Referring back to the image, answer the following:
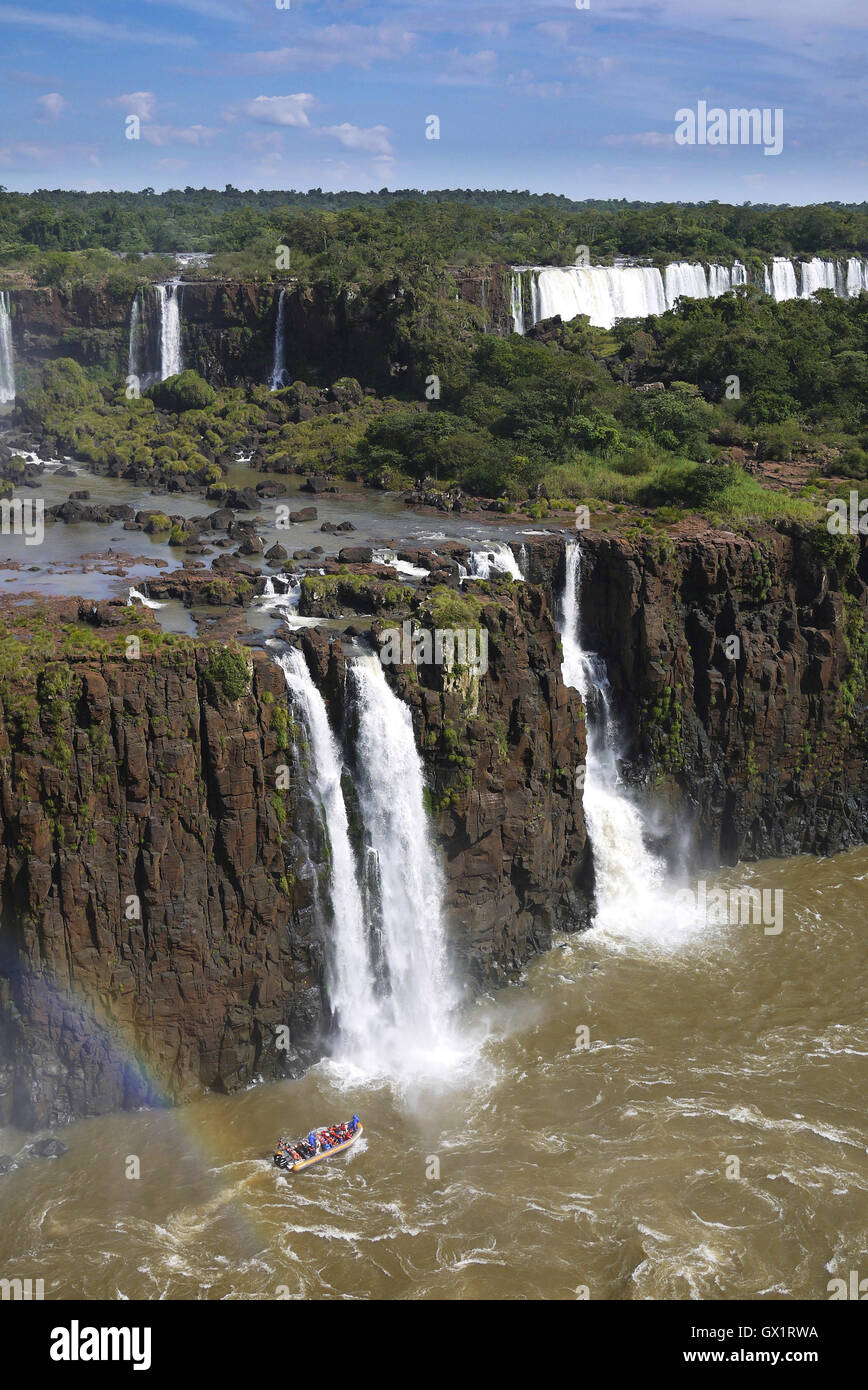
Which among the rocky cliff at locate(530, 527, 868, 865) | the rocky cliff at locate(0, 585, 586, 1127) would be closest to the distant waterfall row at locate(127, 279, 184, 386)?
the rocky cliff at locate(530, 527, 868, 865)

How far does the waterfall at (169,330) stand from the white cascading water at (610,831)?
34.5 m

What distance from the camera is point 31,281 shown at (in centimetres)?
6800

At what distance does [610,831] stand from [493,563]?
8.38 m

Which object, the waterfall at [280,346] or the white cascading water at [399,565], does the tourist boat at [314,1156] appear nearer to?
the white cascading water at [399,565]

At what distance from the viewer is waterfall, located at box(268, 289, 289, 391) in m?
60.4

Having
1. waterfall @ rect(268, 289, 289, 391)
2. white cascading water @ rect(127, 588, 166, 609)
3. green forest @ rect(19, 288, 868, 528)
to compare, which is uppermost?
waterfall @ rect(268, 289, 289, 391)

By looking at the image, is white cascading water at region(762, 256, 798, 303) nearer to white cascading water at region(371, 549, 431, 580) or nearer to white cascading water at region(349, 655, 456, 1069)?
white cascading water at region(371, 549, 431, 580)

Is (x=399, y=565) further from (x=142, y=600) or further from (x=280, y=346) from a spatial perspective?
(x=280, y=346)

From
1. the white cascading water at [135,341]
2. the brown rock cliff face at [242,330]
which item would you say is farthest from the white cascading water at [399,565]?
the white cascading water at [135,341]

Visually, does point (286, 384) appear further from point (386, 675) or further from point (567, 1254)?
point (567, 1254)

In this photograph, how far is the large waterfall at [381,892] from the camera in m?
27.1

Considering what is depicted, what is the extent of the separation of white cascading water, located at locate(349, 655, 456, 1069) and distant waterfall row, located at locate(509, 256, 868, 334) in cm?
4382

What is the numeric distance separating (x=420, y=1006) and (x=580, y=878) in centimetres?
647

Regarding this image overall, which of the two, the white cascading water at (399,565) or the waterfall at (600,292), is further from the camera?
the waterfall at (600,292)
